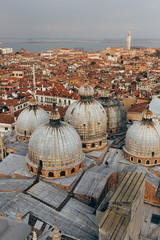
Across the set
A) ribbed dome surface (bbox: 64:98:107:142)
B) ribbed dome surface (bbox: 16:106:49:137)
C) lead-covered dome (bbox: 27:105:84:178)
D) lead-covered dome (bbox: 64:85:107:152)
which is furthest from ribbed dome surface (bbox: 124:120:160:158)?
ribbed dome surface (bbox: 16:106:49:137)

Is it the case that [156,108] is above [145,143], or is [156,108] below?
above

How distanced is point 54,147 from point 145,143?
8.83 meters

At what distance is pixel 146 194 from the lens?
20281mm

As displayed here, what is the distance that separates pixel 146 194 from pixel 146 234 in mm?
4081

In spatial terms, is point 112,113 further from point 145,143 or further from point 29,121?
point 29,121

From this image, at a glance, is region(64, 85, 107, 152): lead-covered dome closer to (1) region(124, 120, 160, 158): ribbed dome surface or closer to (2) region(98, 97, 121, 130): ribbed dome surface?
(1) region(124, 120, 160, 158): ribbed dome surface

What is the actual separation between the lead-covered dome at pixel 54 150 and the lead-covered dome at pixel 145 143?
19.0 ft

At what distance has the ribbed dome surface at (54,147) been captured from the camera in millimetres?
19969

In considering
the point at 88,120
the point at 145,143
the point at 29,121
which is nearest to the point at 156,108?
the point at 145,143

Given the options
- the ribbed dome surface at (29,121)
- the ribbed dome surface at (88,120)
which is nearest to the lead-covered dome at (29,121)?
the ribbed dome surface at (29,121)

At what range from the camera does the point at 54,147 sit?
65.5 ft

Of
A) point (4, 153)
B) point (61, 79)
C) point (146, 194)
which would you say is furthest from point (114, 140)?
point (61, 79)

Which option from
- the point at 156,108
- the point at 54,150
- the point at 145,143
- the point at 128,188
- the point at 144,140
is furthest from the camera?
the point at 156,108

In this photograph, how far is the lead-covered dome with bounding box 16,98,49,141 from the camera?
89.8ft
